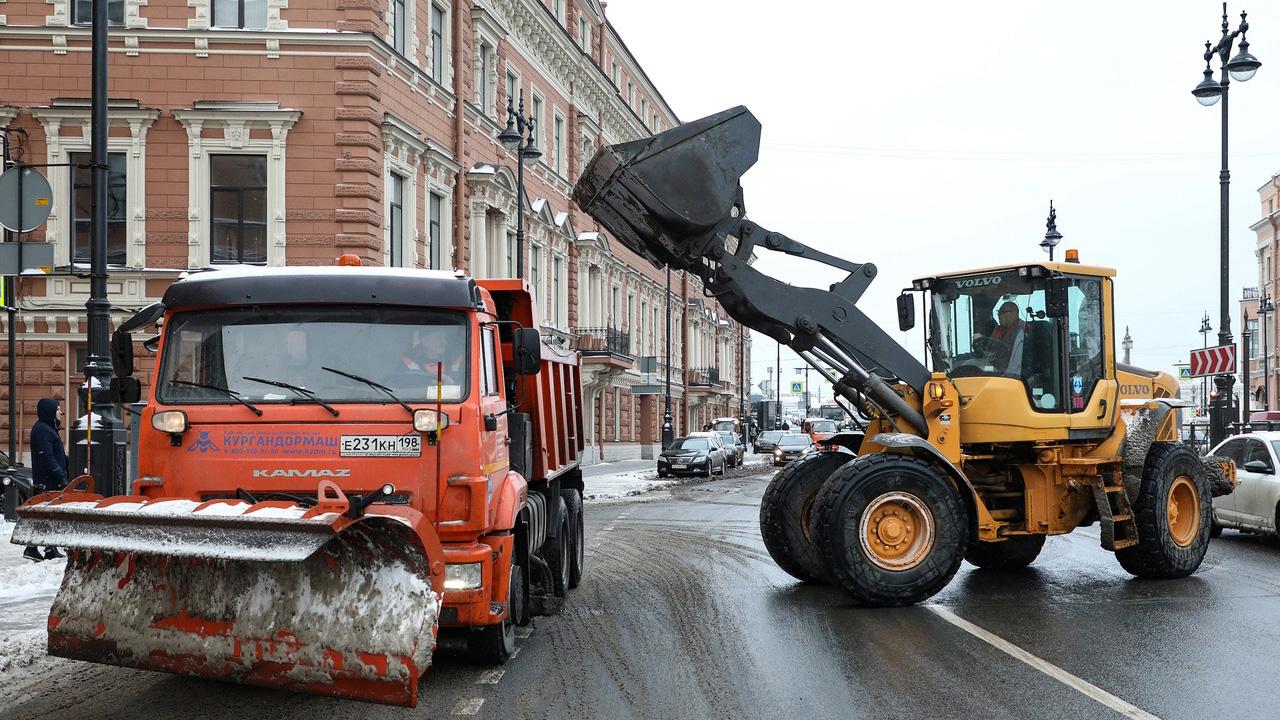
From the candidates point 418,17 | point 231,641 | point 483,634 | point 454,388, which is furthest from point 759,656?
point 418,17

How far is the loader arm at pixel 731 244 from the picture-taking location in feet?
32.3

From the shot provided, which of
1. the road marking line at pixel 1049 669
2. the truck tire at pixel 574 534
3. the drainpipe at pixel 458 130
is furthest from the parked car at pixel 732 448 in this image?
the road marking line at pixel 1049 669

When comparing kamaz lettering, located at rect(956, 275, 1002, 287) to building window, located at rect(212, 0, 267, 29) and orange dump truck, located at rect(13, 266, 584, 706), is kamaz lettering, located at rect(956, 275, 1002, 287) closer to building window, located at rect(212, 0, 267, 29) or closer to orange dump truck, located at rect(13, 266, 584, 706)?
orange dump truck, located at rect(13, 266, 584, 706)

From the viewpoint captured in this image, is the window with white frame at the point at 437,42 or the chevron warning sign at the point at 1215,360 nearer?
the chevron warning sign at the point at 1215,360

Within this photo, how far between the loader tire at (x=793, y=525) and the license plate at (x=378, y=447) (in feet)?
16.7

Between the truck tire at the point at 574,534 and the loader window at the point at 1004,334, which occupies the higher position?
the loader window at the point at 1004,334

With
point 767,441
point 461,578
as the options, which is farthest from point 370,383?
point 767,441

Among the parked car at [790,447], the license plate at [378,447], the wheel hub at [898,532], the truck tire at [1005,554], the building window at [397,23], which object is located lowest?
the parked car at [790,447]

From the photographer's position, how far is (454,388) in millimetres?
7059

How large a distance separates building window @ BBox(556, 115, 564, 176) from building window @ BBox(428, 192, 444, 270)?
12344mm

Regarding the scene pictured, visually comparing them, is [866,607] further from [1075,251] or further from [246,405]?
[246,405]

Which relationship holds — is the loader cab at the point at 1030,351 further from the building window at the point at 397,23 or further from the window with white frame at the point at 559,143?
the window with white frame at the point at 559,143

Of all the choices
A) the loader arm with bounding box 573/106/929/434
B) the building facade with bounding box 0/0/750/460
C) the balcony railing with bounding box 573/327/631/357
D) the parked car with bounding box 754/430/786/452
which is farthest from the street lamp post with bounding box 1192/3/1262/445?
the parked car with bounding box 754/430/786/452

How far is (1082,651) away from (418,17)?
83.4ft
